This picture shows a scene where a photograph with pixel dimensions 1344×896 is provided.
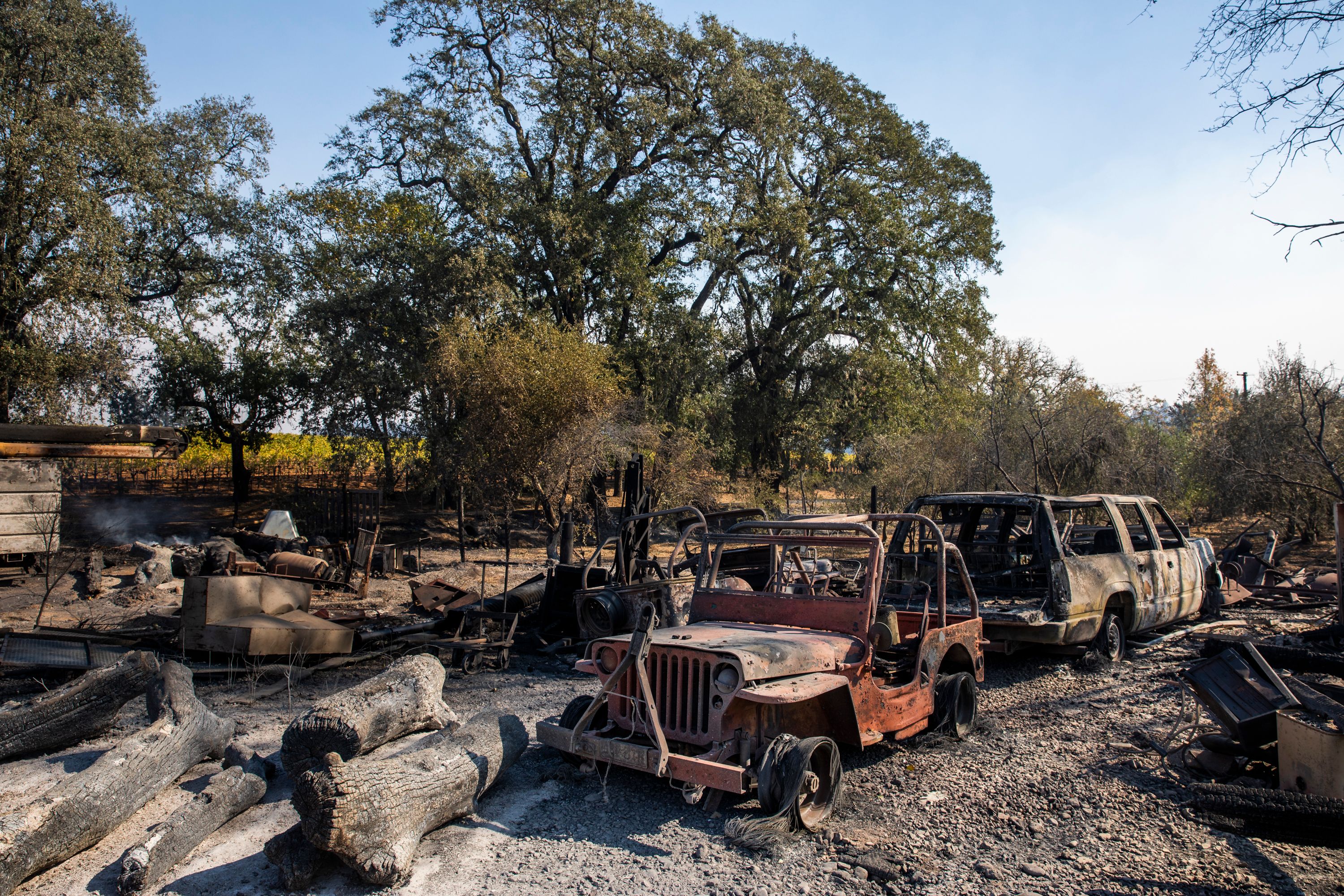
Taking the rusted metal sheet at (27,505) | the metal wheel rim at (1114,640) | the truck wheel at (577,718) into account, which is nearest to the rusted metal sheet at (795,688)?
the truck wheel at (577,718)

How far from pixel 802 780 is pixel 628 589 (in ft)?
15.2

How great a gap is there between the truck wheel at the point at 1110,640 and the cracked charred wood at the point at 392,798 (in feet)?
19.9

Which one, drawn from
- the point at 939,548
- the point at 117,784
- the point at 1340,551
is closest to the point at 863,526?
the point at 939,548

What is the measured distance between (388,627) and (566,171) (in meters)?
17.6

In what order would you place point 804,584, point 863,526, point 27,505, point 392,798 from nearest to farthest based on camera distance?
1. point 392,798
2. point 863,526
3. point 804,584
4. point 27,505

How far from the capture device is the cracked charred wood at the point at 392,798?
3.77 meters

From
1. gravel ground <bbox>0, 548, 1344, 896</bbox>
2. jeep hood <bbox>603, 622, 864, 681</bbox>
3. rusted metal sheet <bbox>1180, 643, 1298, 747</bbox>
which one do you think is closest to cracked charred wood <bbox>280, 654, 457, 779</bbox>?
gravel ground <bbox>0, 548, 1344, 896</bbox>

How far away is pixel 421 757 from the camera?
14.7 feet

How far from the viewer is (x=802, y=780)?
4.27 metres

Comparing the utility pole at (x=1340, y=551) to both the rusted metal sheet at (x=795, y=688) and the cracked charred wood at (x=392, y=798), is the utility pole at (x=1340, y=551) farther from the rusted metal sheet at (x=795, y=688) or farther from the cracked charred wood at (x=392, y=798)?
the cracked charred wood at (x=392, y=798)

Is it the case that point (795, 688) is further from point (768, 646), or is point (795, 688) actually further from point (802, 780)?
point (802, 780)

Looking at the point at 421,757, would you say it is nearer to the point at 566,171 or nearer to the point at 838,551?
the point at 838,551

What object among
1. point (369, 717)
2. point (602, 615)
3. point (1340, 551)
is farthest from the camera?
point (602, 615)

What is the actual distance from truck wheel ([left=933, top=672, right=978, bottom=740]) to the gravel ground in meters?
0.10
